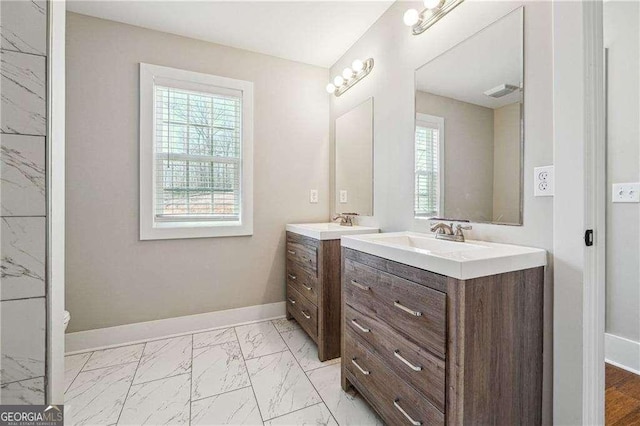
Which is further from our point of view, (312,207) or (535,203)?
(312,207)

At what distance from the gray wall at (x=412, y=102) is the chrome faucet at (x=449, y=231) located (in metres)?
0.08

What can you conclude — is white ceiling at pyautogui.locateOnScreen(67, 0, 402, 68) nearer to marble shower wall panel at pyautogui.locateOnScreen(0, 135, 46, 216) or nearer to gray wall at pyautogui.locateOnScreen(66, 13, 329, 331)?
gray wall at pyautogui.locateOnScreen(66, 13, 329, 331)

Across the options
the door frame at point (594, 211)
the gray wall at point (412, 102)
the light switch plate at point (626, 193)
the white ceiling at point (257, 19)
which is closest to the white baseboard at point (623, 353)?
the light switch plate at point (626, 193)

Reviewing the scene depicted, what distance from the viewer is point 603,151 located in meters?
1.10

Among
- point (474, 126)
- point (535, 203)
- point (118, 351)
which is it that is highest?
point (474, 126)

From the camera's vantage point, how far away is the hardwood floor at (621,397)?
1.39m

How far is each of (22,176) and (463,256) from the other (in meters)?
1.40

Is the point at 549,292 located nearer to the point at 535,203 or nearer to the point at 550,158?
the point at 535,203

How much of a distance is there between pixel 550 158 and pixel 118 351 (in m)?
2.93

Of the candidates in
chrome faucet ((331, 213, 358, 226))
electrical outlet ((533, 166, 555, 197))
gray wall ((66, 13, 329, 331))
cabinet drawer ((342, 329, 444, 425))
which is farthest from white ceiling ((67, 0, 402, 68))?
cabinet drawer ((342, 329, 444, 425))

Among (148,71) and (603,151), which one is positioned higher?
(148,71)

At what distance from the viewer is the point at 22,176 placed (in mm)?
695

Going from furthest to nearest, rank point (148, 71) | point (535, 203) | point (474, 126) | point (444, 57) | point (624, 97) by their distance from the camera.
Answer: point (148, 71)
point (624, 97)
point (444, 57)
point (474, 126)
point (535, 203)

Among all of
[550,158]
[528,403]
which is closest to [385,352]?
[528,403]
